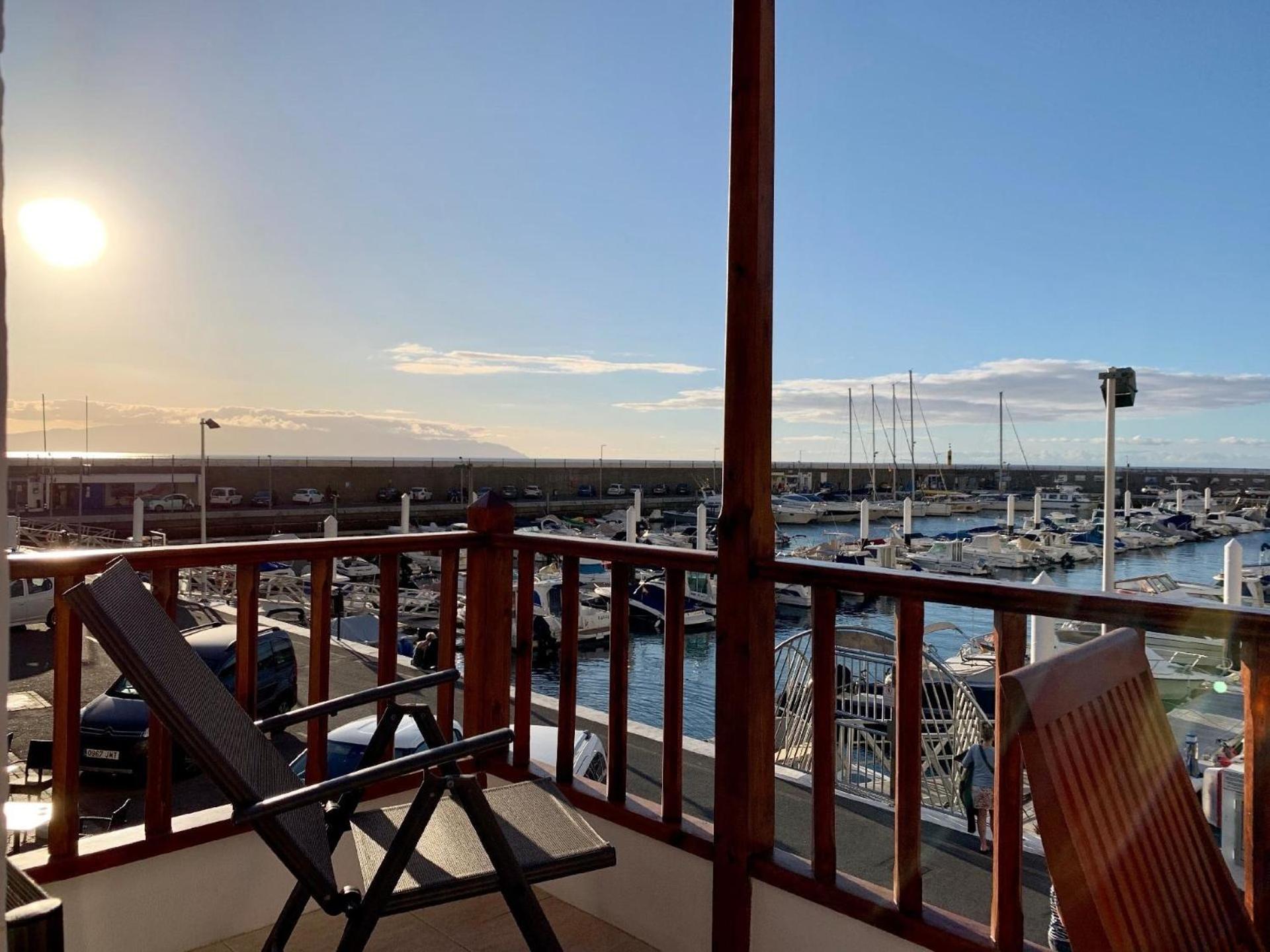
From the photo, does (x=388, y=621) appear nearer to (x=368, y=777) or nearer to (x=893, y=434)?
(x=368, y=777)

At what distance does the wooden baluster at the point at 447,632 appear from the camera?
9.43 feet

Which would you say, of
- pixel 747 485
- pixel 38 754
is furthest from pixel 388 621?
pixel 38 754

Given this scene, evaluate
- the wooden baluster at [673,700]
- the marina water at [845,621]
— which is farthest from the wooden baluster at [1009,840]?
the wooden baluster at [673,700]

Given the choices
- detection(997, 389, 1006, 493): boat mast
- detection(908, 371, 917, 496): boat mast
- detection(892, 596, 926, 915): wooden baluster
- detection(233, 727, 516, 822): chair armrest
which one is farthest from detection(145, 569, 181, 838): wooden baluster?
detection(908, 371, 917, 496): boat mast

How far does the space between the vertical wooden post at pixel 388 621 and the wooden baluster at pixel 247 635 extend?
41 cm

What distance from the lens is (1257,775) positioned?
1470mm

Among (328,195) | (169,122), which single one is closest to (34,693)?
(328,195)

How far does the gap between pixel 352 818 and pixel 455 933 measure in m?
0.69

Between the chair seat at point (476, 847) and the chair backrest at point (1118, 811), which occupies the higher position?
the chair backrest at point (1118, 811)

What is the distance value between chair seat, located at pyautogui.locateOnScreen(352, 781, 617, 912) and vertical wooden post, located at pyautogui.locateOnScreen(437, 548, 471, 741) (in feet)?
2.55

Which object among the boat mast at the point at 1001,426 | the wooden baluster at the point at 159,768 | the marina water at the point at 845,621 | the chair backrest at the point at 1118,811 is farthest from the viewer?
the marina water at the point at 845,621

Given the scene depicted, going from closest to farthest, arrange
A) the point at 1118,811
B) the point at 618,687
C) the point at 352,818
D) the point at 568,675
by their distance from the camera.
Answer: the point at 1118,811, the point at 352,818, the point at 618,687, the point at 568,675

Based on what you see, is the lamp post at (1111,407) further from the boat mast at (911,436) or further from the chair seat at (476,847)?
the boat mast at (911,436)

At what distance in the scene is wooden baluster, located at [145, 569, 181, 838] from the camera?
2312 mm
